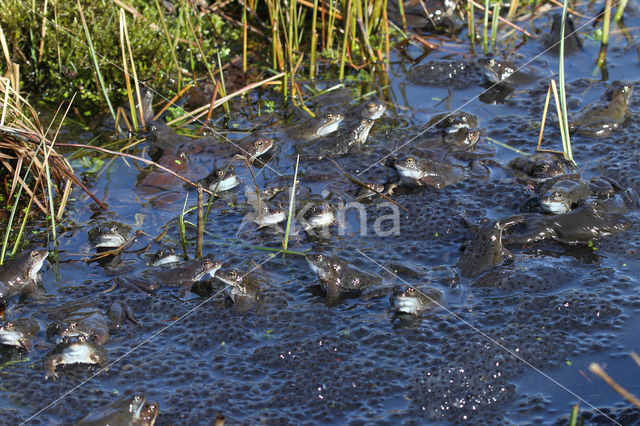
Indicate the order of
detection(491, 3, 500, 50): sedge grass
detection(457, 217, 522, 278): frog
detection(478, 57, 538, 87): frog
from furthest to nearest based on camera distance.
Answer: detection(491, 3, 500, 50): sedge grass → detection(478, 57, 538, 87): frog → detection(457, 217, 522, 278): frog

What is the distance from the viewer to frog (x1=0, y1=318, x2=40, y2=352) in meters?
4.30

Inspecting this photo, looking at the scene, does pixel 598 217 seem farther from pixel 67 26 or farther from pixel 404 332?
pixel 67 26

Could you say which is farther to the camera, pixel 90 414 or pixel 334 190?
pixel 334 190

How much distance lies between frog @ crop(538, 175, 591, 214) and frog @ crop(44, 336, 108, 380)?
342 centimetres

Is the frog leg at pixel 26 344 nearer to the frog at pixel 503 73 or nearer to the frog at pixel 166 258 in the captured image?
the frog at pixel 166 258

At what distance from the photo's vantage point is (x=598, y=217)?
516 cm

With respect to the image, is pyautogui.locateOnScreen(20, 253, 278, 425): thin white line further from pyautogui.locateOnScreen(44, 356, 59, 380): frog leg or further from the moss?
the moss

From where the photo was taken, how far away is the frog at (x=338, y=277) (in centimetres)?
474

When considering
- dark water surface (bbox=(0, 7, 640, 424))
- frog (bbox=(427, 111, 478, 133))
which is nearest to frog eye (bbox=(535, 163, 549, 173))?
dark water surface (bbox=(0, 7, 640, 424))

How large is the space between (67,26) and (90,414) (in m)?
4.87

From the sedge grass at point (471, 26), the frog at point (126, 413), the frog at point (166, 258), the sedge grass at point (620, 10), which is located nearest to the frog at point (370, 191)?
the frog at point (166, 258)

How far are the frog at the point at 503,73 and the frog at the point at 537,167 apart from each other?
1.45 metres

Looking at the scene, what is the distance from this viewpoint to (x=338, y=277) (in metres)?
4.77

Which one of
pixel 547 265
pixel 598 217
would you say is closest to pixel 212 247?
→ pixel 547 265
